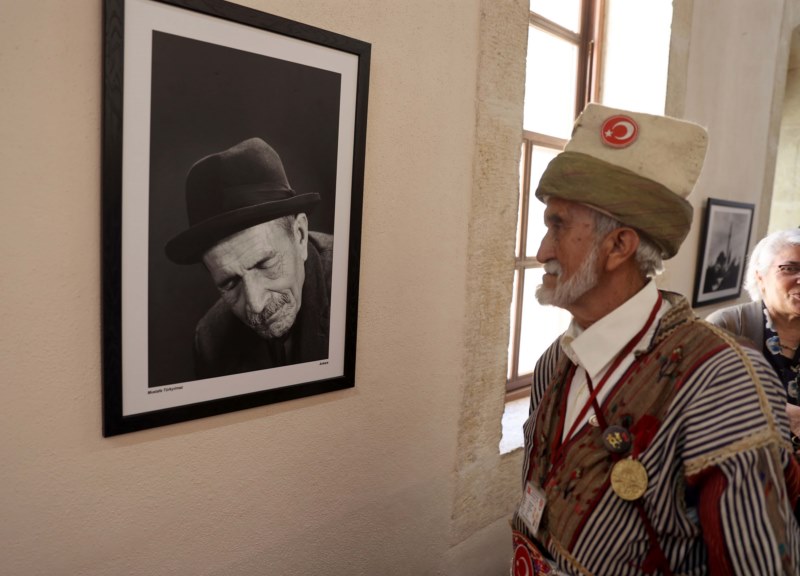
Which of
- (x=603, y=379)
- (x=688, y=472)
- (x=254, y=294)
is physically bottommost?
(x=688, y=472)

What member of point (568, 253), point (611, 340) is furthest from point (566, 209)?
point (611, 340)

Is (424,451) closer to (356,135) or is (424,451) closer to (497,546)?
(497,546)

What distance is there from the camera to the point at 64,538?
1292 millimetres

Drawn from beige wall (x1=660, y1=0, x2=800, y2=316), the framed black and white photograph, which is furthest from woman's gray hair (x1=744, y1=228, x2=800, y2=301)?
the framed black and white photograph

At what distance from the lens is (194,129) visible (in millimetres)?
1354

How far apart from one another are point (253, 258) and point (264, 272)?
0.05 meters

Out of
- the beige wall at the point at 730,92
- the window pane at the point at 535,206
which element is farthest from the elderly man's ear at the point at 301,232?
the beige wall at the point at 730,92

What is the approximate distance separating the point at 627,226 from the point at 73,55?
1295 mm

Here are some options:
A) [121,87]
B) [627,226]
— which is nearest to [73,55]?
[121,87]

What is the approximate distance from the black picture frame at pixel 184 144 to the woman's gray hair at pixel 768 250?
1.90 m

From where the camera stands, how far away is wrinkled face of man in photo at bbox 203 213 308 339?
146cm

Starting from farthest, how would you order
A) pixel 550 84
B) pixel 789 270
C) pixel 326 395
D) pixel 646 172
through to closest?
pixel 550 84
pixel 789 270
pixel 326 395
pixel 646 172

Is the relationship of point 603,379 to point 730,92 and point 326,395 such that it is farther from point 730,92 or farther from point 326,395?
point 730,92

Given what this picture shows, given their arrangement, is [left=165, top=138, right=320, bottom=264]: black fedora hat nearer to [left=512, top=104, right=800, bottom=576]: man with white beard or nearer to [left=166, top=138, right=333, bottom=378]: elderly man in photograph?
[left=166, top=138, right=333, bottom=378]: elderly man in photograph
